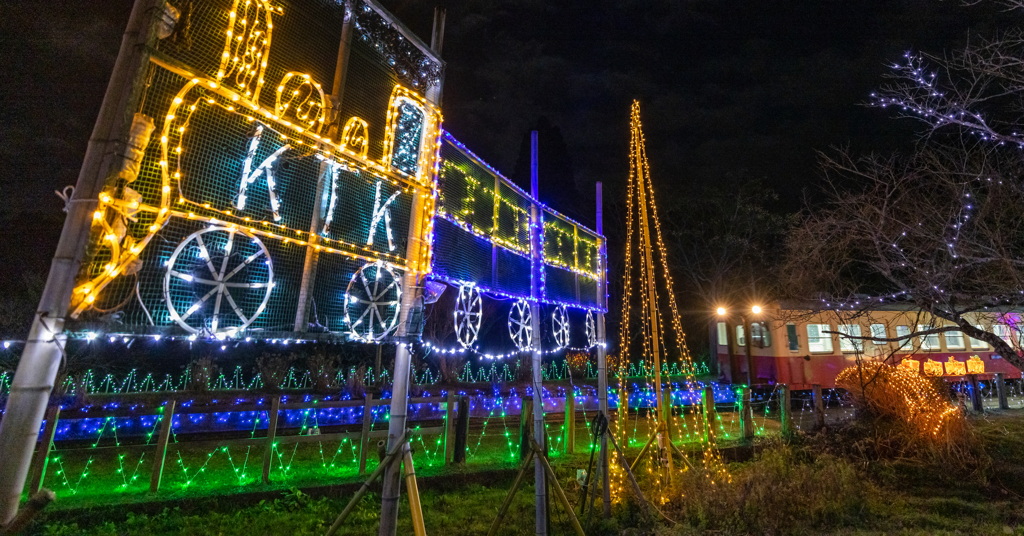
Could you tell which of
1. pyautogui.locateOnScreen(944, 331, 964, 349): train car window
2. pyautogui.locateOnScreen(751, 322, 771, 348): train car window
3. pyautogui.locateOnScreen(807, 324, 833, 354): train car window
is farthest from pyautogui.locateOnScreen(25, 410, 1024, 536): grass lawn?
pyautogui.locateOnScreen(944, 331, 964, 349): train car window

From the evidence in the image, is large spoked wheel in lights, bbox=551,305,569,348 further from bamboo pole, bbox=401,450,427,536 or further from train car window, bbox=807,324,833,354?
train car window, bbox=807,324,833,354

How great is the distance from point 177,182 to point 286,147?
0.78 metres

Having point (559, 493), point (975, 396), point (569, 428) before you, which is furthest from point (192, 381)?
point (975, 396)

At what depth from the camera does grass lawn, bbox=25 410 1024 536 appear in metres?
5.04

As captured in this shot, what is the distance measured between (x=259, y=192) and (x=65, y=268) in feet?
3.79

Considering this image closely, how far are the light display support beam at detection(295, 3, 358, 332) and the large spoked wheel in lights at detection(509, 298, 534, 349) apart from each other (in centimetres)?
317

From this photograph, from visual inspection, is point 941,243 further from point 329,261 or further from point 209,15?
point 209,15

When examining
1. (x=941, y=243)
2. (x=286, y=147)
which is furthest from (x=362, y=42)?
(x=941, y=243)

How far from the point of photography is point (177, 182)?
2596 mm

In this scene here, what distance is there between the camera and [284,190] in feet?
10.5

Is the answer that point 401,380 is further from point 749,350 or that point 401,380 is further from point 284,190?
point 749,350

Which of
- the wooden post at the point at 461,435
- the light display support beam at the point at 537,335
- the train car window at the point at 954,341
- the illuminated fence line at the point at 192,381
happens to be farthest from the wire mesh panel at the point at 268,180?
the train car window at the point at 954,341

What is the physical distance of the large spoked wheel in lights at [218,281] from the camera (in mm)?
2613

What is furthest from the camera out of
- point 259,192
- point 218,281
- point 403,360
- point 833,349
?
point 833,349
